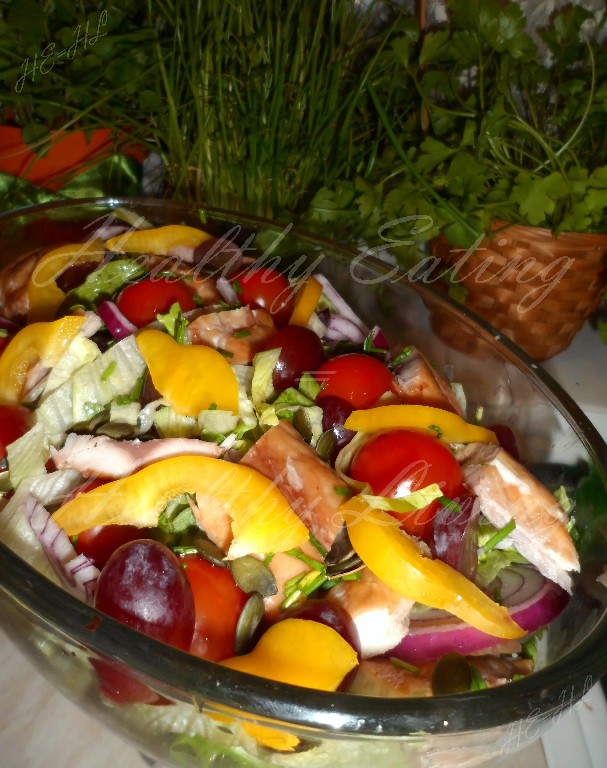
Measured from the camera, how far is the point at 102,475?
780mm

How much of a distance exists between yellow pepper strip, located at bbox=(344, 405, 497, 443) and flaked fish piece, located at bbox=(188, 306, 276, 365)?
16 cm

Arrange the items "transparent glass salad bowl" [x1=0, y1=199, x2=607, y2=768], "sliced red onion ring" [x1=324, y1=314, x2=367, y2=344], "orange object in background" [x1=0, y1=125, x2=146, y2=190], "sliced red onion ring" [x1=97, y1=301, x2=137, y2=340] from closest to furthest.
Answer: "transparent glass salad bowl" [x1=0, y1=199, x2=607, y2=768] → "sliced red onion ring" [x1=97, y1=301, x2=137, y2=340] → "sliced red onion ring" [x1=324, y1=314, x2=367, y2=344] → "orange object in background" [x1=0, y1=125, x2=146, y2=190]

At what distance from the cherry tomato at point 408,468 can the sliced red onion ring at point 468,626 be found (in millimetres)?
96

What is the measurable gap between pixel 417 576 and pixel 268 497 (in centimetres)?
16

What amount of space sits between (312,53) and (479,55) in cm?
28

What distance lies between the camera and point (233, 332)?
3.18 feet

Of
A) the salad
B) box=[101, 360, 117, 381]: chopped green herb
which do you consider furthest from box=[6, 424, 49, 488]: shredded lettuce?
box=[101, 360, 117, 381]: chopped green herb

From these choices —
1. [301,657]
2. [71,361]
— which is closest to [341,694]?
[301,657]

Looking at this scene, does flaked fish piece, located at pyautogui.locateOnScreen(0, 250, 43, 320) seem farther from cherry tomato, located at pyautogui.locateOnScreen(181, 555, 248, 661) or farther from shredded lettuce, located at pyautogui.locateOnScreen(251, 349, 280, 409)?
cherry tomato, located at pyautogui.locateOnScreen(181, 555, 248, 661)

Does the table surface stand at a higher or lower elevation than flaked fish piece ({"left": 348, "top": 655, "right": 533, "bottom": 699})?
lower

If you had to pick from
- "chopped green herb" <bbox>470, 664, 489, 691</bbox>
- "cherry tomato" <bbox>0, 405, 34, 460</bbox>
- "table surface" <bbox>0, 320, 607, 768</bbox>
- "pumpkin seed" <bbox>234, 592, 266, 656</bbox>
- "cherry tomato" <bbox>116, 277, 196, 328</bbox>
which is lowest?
"table surface" <bbox>0, 320, 607, 768</bbox>

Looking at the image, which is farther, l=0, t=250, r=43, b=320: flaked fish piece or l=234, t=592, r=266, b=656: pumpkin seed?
l=0, t=250, r=43, b=320: flaked fish piece

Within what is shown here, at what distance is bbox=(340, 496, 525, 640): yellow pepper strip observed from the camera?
0.69 meters

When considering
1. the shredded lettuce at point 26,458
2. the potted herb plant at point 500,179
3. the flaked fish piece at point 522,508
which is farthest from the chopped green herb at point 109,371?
the potted herb plant at point 500,179
